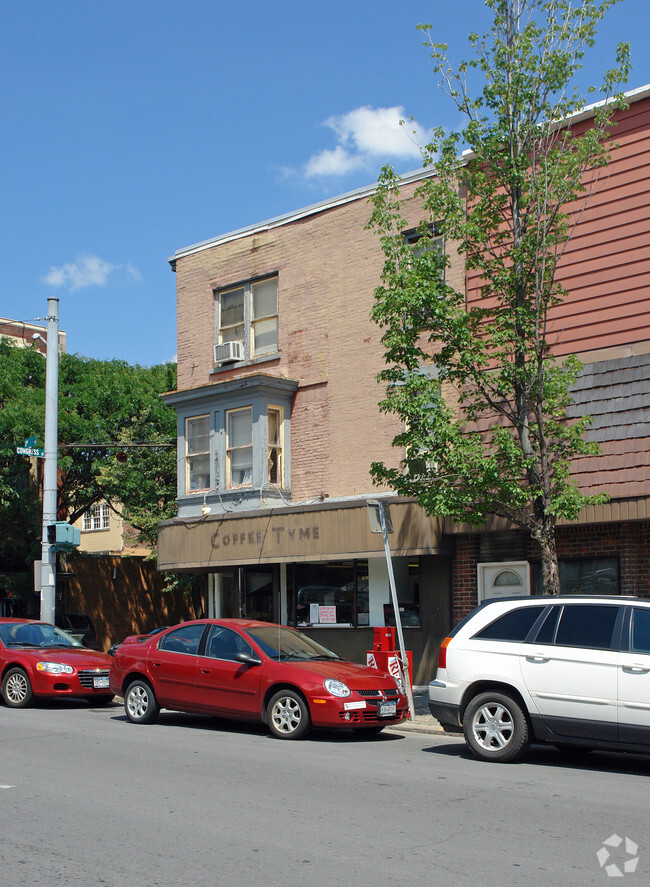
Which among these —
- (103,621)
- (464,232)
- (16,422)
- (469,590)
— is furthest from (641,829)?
(103,621)

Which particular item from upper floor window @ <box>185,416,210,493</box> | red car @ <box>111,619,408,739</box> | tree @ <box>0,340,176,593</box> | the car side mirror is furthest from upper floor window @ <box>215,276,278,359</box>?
the car side mirror

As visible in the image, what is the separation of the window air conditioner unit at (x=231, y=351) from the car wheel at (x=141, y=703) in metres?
9.38

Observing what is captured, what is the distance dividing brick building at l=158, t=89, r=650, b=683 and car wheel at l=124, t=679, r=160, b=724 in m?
5.67

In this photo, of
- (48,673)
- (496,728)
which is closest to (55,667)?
(48,673)

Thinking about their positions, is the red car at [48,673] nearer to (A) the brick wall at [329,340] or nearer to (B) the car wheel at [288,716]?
(B) the car wheel at [288,716]

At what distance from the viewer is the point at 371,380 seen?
1923 centimetres

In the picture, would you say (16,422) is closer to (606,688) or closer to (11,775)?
(11,775)

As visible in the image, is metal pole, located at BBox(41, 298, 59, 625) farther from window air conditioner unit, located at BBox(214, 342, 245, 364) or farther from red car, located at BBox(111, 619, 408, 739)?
red car, located at BBox(111, 619, 408, 739)

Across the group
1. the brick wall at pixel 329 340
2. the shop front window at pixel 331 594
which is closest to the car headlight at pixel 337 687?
the shop front window at pixel 331 594

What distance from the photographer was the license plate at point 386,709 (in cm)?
1180

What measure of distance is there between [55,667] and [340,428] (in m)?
7.35

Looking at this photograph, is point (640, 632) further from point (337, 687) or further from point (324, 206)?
point (324, 206)

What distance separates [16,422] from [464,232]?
17.9 meters

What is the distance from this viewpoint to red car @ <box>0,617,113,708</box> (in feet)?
49.4
